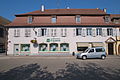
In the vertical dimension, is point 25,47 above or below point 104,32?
below

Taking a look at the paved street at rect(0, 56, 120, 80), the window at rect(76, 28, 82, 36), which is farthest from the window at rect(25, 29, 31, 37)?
the paved street at rect(0, 56, 120, 80)

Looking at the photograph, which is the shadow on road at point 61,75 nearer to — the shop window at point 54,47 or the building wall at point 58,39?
the building wall at point 58,39

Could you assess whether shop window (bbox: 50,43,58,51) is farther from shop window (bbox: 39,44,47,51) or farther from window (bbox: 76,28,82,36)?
window (bbox: 76,28,82,36)

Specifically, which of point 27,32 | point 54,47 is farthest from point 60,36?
point 27,32

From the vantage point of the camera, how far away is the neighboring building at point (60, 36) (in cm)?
2302

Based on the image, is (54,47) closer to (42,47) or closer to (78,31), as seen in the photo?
(42,47)

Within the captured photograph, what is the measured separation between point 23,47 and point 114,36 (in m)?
20.3

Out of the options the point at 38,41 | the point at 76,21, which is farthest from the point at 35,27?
the point at 76,21

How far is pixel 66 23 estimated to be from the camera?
76.4 feet

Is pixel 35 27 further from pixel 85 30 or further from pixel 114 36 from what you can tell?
pixel 114 36

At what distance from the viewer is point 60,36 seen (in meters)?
23.1

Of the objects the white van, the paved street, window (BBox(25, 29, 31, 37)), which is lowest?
the paved street

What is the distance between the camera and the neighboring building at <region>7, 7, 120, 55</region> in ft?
75.5

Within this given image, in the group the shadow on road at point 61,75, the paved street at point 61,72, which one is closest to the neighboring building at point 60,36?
the paved street at point 61,72
